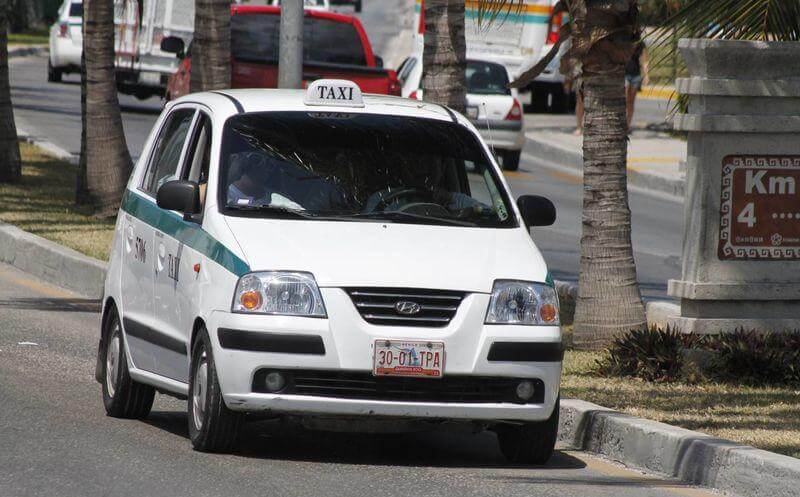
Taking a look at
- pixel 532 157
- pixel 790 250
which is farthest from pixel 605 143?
pixel 532 157

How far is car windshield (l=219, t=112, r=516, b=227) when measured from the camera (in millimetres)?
8367

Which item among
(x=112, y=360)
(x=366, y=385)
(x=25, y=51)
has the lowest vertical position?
(x=112, y=360)

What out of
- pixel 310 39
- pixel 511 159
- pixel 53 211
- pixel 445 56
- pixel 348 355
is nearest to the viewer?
pixel 348 355

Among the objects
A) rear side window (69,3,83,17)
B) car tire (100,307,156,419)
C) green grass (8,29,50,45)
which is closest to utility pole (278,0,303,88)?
car tire (100,307,156,419)

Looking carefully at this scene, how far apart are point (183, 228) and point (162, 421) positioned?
1.24 metres

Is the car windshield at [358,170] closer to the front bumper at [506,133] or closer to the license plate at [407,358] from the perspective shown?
the license plate at [407,358]

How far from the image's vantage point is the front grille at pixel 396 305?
757 cm

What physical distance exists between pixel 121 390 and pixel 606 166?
3970 mm

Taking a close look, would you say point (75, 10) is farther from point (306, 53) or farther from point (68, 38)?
point (306, 53)

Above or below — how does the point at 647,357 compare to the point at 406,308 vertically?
below

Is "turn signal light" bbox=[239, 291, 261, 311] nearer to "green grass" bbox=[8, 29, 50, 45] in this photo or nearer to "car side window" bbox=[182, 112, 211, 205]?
"car side window" bbox=[182, 112, 211, 205]

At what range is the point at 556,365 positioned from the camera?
791 cm

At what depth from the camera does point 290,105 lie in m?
8.95

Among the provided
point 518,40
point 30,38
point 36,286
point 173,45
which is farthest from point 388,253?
point 30,38
